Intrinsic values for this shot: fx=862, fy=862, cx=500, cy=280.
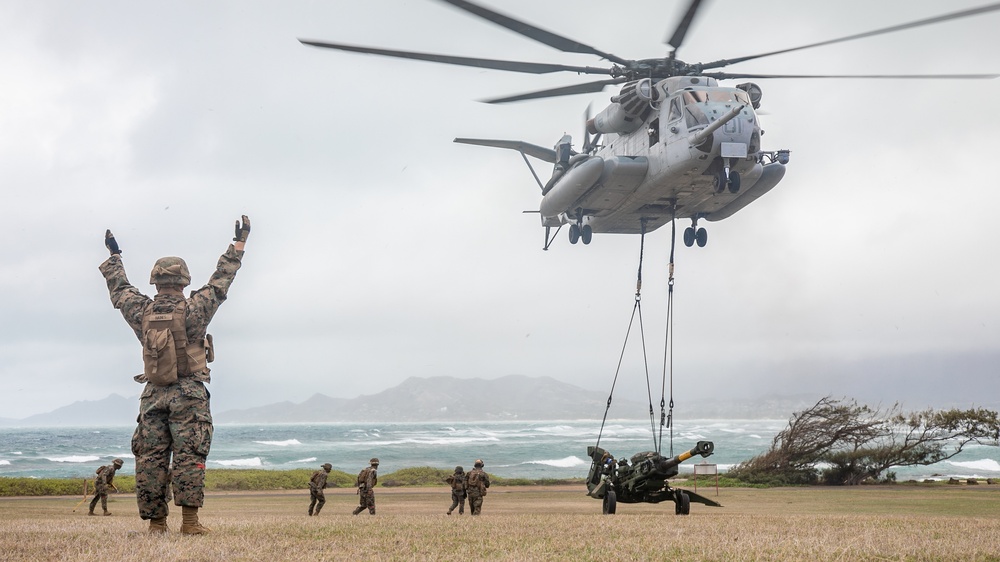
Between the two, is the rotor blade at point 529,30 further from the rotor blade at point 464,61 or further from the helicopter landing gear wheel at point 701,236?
the helicopter landing gear wheel at point 701,236

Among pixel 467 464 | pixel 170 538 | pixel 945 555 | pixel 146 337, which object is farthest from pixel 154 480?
pixel 467 464

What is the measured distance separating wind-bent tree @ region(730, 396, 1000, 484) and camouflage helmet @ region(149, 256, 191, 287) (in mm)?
27429

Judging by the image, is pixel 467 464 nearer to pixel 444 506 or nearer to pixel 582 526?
pixel 444 506

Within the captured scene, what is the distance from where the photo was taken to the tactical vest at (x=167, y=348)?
6.89m

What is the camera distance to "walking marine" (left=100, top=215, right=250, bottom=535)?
6.89 metres

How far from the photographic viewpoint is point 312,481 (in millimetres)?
16391

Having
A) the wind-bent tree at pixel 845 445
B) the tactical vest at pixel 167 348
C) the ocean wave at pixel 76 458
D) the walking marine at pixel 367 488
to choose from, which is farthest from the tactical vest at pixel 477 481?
the ocean wave at pixel 76 458

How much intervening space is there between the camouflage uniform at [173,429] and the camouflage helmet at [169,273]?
13 centimetres

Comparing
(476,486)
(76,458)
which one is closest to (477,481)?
(476,486)

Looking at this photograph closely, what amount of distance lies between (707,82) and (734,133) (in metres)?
1.90

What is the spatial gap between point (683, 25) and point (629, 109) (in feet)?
13.9

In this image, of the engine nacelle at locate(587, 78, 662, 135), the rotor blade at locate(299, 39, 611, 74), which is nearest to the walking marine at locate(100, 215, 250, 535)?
the rotor blade at locate(299, 39, 611, 74)

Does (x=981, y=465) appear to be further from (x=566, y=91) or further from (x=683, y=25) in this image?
(x=683, y=25)

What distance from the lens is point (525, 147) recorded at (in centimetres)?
2475
